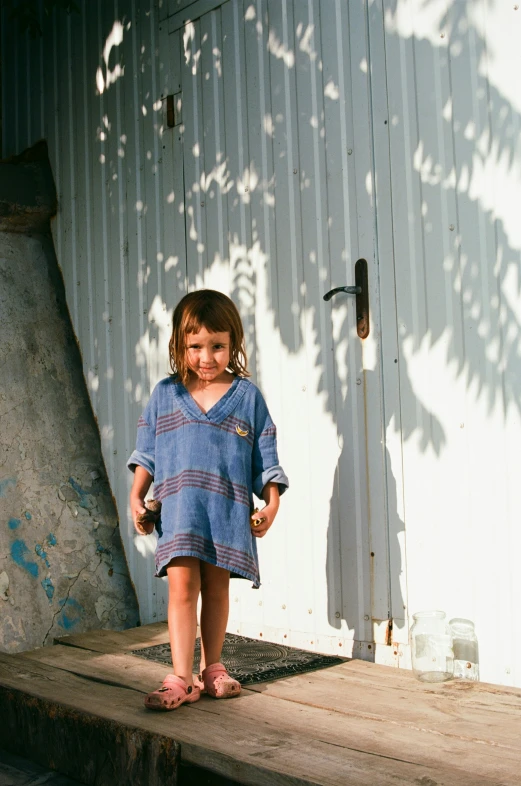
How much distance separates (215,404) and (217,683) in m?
1.14

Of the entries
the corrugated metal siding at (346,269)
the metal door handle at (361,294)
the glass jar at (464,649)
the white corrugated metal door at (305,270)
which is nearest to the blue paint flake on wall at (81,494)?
the corrugated metal siding at (346,269)

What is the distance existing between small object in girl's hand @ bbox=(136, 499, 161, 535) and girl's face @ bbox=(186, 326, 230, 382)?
58 cm

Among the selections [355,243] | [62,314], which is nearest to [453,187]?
[355,243]

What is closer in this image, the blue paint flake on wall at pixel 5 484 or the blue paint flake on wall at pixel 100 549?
the blue paint flake on wall at pixel 5 484

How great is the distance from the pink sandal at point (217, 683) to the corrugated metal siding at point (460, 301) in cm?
96

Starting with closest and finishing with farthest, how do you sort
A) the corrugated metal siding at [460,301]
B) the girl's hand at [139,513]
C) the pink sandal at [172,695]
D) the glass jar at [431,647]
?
the pink sandal at [172,695]
the girl's hand at [139,513]
the corrugated metal siding at [460,301]
the glass jar at [431,647]

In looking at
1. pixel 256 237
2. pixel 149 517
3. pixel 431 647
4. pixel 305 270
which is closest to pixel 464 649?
pixel 431 647

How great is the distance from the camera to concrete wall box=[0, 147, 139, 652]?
5.43 metres

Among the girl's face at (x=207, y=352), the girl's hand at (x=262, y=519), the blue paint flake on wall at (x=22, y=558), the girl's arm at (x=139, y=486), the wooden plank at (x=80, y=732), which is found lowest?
the wooden plank at (x=80, y=732)

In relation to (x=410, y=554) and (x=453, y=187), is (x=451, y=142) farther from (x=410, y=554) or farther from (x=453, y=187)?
(x=410, y=554)

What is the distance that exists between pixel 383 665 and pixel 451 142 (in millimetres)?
2413

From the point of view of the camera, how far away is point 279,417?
16.1 ft

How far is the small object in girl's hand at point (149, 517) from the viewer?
3.78 meters

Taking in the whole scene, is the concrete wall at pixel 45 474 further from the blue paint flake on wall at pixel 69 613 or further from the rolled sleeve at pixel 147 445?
the rolled sleeve at pixel 147 445
